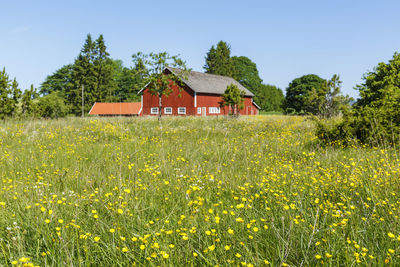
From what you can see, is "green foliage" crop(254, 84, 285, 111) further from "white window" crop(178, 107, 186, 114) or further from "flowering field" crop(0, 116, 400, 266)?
"flowering field" crop(0, 116, 400, 266)

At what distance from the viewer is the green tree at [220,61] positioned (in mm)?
62719

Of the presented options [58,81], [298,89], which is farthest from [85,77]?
[298,89]

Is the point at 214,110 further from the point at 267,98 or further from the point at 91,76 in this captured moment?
the point at 267,98

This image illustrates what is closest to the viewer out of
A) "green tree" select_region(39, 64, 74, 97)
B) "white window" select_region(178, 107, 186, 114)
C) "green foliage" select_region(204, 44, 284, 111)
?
"white window" select_region(178, 107, 186, 114)

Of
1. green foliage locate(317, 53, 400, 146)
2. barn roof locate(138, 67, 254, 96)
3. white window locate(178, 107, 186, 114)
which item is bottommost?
green foliage locate(317, 53, 400, 146)

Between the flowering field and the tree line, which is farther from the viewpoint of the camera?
the tree line

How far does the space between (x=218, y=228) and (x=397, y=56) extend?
9431 millimetres

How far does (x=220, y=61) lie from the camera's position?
208 feet

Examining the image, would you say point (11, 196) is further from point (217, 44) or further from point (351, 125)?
point (217, 44)

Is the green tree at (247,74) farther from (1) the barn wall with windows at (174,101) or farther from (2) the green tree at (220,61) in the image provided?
(1) the barn wall with windows at (174,101)

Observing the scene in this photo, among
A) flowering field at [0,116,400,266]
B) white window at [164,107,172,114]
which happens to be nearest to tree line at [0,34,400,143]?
flowering field at [0,116,400,266]

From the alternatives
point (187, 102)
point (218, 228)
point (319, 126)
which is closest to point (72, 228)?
point (218, 228)

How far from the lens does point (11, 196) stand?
324cm

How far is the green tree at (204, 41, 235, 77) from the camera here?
6272 centimetres
